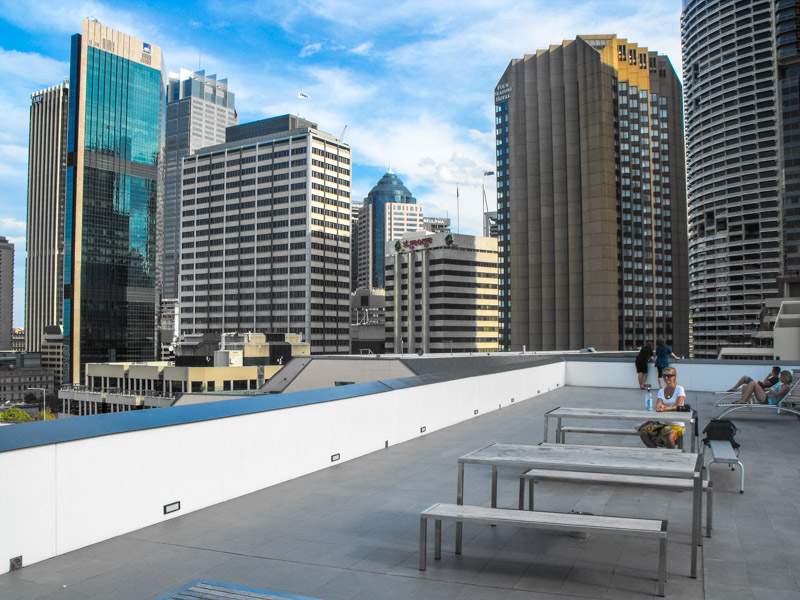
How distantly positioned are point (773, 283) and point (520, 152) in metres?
72.2

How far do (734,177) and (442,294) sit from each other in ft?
274

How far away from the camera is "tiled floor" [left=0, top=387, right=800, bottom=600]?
4613 millimetres

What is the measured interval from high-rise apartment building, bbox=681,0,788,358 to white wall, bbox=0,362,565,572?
159 meters

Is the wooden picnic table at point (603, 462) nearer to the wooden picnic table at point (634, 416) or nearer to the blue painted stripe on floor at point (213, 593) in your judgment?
the blue painted stripe on floor at point (213, 593)

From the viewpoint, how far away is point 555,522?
459cm

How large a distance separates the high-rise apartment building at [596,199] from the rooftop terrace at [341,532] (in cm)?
10800

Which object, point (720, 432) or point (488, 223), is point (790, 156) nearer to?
point (488, 223)

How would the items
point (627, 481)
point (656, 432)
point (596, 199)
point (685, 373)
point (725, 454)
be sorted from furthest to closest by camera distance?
1. point (596, 199)
2. point (685, 373)
3. point (656, 432)
4. point (725, 454)
5. point (627, 481)

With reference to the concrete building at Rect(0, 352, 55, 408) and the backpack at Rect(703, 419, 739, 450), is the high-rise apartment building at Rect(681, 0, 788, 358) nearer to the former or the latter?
the backpack at Rect(703, 419, 739, 450)

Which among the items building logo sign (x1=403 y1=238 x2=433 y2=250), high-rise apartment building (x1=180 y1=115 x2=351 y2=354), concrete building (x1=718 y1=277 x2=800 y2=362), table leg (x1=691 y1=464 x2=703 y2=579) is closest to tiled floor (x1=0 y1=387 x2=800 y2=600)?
table leg (x1=691 y1=464 x2=703 y2=579)

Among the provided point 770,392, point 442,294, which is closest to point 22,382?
point 442,294

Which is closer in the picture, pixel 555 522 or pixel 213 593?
pixel 213 593

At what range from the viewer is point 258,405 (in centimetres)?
798

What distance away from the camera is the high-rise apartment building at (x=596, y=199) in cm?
11650
